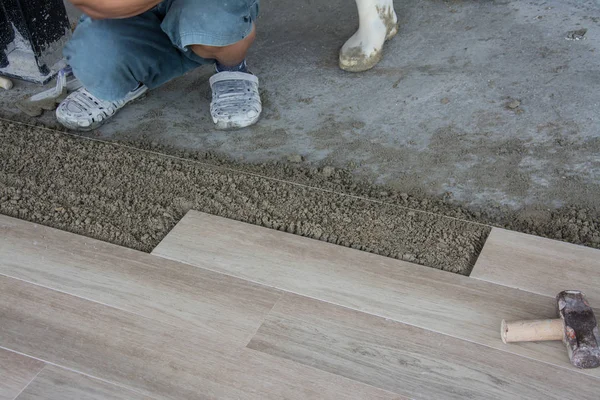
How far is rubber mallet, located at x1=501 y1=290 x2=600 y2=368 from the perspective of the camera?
1333 millimetres

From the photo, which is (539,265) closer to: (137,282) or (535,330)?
(535,330)

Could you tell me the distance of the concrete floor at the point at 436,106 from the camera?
198 centimetres

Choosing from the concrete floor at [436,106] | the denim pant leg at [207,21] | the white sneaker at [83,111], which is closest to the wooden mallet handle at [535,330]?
the concrete floor at [436,106]

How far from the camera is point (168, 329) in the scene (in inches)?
59.7

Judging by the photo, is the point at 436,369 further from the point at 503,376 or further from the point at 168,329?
the point at 168,329

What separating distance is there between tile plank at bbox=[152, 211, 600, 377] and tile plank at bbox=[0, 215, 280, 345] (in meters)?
0.05

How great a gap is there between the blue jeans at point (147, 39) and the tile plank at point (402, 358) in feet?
3.42

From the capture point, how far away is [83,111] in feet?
7.59

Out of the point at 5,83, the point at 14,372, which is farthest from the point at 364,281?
the point at 5,83

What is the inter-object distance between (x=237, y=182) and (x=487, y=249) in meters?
0.78

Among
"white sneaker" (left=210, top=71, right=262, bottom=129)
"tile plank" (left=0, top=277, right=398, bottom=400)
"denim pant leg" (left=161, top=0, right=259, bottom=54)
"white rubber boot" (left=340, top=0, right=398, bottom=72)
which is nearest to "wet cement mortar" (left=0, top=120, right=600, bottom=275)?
"white sneaker" (left=210, top=71, right=262, bottom=129)

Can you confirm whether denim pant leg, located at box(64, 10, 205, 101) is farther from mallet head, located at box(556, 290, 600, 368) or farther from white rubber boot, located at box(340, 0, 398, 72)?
mallet head, located at box(556, 290, 600, 368)

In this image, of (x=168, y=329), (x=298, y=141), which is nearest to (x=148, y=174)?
(x=298, y=141)

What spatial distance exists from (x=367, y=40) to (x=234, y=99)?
1.99 ft
